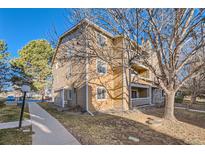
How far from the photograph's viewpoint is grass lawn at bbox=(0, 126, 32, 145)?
16.3 feet

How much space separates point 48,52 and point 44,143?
79.1ft

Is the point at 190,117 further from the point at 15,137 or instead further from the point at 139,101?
the point at 15,137

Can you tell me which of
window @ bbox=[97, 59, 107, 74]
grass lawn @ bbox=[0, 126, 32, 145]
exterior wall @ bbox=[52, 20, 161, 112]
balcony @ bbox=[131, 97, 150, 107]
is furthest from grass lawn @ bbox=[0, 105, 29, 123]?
balcony @ bbox=[131, 97, 150, 107]

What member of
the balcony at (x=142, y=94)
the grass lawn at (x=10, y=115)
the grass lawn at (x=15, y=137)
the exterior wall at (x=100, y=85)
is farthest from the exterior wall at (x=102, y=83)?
the grass lawn at (x=15, y=137)

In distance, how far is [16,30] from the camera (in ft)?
42.6

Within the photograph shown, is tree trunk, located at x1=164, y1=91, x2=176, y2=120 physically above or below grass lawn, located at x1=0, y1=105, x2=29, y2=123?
above

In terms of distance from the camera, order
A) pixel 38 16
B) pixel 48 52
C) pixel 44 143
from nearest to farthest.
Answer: pixel 44 143
pixel 38 16
pixel 48 52

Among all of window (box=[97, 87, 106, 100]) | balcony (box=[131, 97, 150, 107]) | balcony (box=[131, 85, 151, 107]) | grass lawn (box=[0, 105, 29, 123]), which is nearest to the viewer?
grass lawn (box=[0, 105, 29, 123])

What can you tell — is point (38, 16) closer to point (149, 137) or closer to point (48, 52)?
point (149, 137)

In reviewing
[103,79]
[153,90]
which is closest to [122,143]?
[103,79]

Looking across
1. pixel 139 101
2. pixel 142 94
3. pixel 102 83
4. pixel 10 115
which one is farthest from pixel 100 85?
pixel 142 94

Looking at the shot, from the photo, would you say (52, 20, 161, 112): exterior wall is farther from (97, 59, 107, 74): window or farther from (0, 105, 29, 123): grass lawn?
(0, 105, 29, 123): grass lawn

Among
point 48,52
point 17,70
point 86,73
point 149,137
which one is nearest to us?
point 149,137

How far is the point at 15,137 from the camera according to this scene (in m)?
5.46
